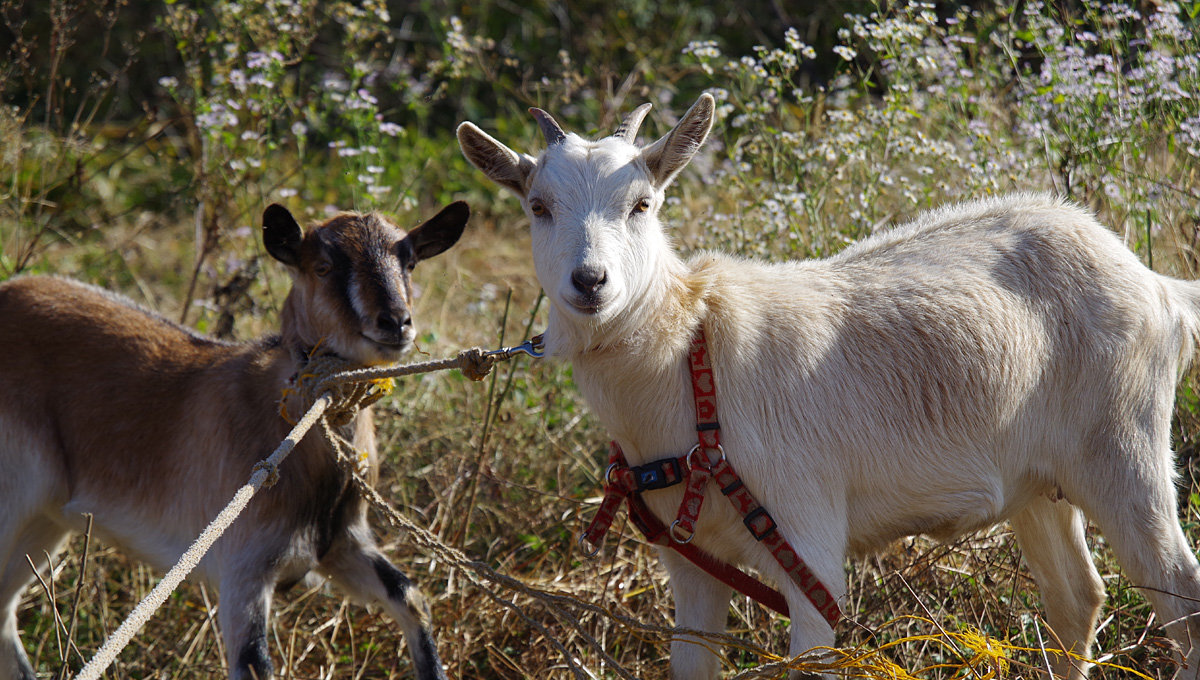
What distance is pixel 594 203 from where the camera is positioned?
2.82 meters

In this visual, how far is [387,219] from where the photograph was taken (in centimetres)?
398

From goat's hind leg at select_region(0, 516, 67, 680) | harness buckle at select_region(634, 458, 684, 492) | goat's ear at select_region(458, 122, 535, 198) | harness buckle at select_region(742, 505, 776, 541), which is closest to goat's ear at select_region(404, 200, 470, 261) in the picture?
goat's ear at select_region(458, 122, 535, 198)

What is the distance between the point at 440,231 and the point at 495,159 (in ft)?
2.96

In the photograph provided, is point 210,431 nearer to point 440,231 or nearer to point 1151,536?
point 440,231

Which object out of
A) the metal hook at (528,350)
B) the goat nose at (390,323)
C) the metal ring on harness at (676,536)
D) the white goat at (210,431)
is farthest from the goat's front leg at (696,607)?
the goat nose at (390,323)

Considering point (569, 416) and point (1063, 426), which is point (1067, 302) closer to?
point (1063, 426)

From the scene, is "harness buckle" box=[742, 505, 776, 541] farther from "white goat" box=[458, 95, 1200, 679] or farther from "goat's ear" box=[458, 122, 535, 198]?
"goat's ear" box=[458, 122, 535, 198]

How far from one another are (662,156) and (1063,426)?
1456 mm

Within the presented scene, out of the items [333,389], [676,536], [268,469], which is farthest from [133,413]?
[676,536]

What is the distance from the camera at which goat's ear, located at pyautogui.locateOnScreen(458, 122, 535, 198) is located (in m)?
3.00

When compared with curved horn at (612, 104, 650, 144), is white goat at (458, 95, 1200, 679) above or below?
below

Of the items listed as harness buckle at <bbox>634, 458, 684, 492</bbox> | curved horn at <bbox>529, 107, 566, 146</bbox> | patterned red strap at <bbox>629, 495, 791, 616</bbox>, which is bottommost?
patterned red strap at <bbox>629, 495, 791, 616</bbox>

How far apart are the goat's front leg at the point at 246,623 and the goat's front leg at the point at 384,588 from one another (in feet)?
0.96

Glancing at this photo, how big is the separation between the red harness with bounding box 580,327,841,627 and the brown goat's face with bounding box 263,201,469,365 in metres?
0.98
